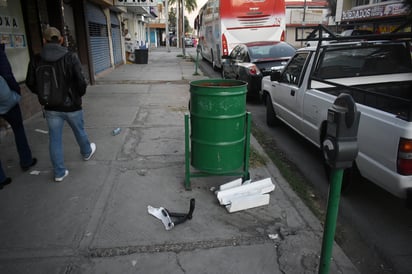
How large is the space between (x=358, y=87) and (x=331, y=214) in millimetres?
3180

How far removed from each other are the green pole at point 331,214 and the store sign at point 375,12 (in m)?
28.1

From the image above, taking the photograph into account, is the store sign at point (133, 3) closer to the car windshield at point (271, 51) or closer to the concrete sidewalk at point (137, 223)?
the car windshield at point (271, 51)

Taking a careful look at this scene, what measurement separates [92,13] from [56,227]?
40.3 feet

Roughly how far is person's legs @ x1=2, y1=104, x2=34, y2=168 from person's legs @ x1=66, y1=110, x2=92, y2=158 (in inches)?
26.8

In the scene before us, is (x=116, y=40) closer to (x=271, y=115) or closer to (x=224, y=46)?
(x=224, y=46)

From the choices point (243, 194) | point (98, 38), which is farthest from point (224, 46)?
point (243, 194)

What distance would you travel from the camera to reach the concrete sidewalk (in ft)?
9.14

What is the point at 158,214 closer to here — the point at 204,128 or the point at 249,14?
the point at 204,128

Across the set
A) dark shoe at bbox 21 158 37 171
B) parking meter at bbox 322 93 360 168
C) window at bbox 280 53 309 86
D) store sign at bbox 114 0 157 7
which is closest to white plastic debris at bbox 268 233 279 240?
parking meter at bbox 322 93 360 168

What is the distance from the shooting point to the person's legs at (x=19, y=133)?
4203 millimetres

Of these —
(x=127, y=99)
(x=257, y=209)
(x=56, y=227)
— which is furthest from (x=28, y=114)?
(x=257, y=209)

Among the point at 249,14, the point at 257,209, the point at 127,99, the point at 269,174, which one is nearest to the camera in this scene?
the point at 257,209

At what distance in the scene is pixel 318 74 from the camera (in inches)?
197

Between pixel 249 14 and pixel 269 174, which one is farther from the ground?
pixel 249 14
